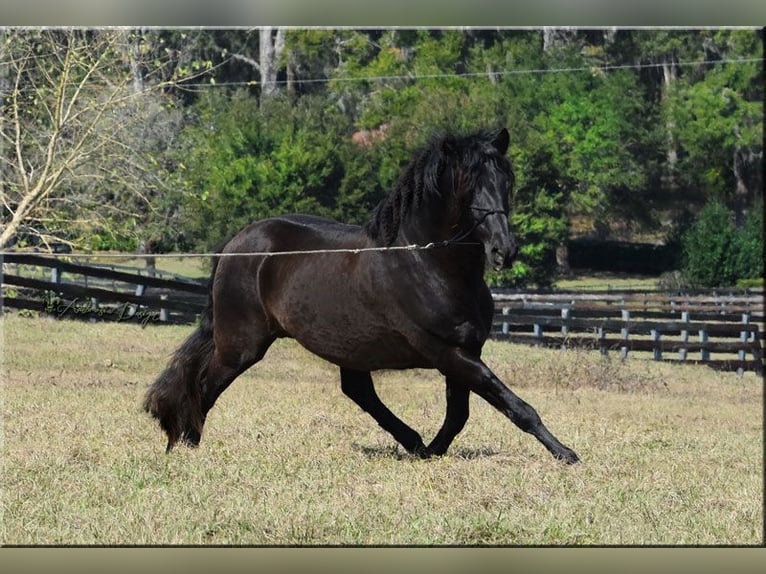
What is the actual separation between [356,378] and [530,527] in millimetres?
2985

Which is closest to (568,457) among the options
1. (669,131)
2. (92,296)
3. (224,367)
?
(224,367)

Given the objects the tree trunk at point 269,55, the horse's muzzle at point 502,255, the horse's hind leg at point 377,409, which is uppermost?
the tree trunk at point 269,55

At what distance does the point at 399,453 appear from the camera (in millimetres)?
8953

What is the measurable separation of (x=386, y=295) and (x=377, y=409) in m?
1.15

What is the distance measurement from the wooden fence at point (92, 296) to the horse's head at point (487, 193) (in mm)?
12540

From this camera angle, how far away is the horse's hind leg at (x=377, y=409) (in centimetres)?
891

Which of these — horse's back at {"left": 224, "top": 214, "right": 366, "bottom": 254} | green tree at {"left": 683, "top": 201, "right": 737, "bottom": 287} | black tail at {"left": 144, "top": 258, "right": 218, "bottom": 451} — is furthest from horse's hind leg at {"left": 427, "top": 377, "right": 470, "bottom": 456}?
green tree at {"left": 683, "top": 201, "right": 737, "bottom": 287}

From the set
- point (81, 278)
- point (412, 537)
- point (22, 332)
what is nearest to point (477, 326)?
point (412, 537)

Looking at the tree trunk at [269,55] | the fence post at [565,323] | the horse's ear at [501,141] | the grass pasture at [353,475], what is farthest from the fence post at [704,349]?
the tree trunk at [269,55]

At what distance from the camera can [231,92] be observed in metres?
44.8

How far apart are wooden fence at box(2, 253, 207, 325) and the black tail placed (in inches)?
410

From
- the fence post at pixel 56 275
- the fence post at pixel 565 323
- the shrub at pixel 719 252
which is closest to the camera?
the fence post at pixel 56 275

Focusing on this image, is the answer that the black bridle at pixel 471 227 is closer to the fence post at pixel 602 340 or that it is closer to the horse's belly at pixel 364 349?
the horse's belly at pixel 364 349

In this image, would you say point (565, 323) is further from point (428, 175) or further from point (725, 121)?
point (725, 121)
